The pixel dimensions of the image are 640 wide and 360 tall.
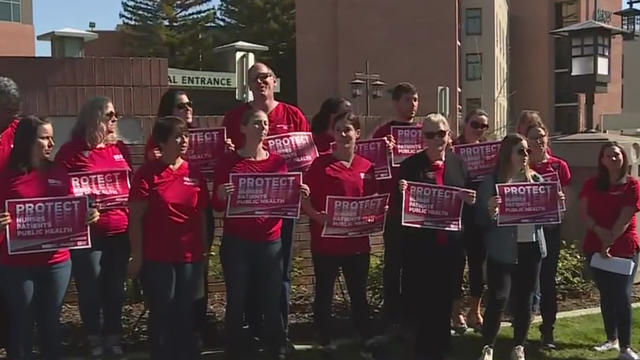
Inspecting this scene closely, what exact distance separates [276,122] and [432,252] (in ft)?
5.47

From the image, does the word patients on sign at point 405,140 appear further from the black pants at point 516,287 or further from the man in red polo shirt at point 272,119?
the black pants at point 516,287

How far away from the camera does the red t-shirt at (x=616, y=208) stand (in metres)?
6.02

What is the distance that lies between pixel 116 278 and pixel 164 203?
1.02 meters

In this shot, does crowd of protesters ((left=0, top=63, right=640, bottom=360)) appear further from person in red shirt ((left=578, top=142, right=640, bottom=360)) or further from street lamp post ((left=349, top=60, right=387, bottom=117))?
street lamp post ((left=349, top=60, right=387, bottom=117))

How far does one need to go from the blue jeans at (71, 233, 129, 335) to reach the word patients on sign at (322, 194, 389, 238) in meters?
1.61

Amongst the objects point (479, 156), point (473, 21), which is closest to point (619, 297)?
point (479, 156)

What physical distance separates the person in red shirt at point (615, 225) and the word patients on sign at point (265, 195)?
257cm

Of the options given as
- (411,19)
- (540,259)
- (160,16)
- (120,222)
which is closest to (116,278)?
(120,222)

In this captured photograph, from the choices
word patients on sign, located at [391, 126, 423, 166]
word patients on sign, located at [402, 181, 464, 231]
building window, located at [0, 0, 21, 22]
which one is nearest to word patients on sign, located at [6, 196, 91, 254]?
word patients on sign, located at [402, 181, 464, 231]

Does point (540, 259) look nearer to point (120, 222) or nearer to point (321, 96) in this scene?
point (120, 222)

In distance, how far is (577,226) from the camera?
845 cm

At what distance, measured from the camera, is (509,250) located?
5.69 meters

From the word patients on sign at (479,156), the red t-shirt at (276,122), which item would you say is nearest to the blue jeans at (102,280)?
the red t-shirt at (276,122)

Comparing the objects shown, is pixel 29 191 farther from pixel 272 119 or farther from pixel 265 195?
pixel 272 119
